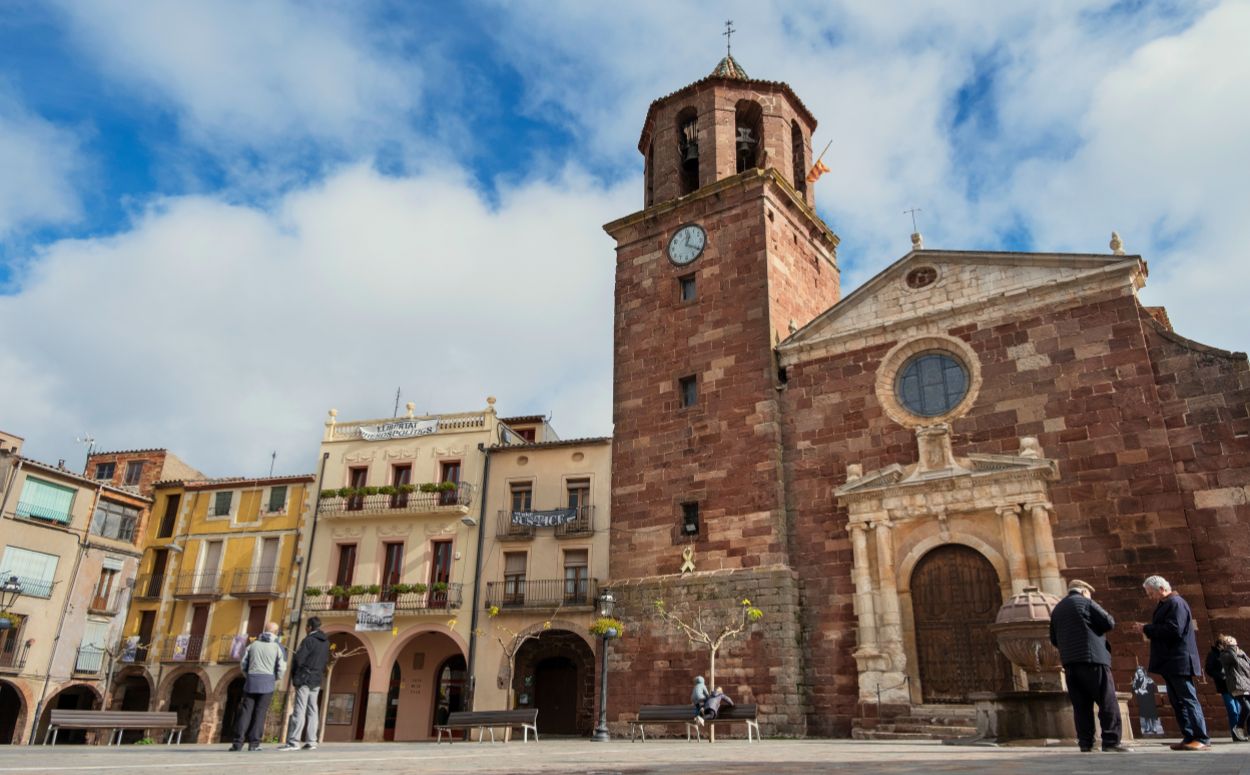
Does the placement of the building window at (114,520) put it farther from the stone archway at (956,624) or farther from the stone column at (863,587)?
the stone archway at (956,624)

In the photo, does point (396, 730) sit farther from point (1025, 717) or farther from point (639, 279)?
point (1025, 717)

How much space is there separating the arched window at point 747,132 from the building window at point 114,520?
23.2m

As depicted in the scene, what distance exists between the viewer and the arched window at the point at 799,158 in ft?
73.7

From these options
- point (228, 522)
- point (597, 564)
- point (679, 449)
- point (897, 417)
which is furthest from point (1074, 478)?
point (228, 522)

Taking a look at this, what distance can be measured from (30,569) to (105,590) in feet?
7.88

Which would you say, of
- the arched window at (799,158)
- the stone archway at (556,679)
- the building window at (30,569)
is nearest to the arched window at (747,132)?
the arched window at (799,158)

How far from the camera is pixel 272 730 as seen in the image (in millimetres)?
25359

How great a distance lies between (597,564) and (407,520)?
6.17 meters

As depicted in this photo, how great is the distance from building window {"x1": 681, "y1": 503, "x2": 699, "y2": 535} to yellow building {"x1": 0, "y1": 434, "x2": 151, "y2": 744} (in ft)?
66.8

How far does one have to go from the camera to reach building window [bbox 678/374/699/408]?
19.6 m

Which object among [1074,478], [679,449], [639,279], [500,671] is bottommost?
[500,671]

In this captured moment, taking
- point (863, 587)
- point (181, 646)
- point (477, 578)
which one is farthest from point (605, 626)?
point (181, 646)

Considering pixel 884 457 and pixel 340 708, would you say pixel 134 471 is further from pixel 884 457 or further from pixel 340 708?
pixel 884 457

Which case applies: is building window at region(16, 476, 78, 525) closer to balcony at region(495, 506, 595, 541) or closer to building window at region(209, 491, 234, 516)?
building window at region(209, 491, 234, 516)
